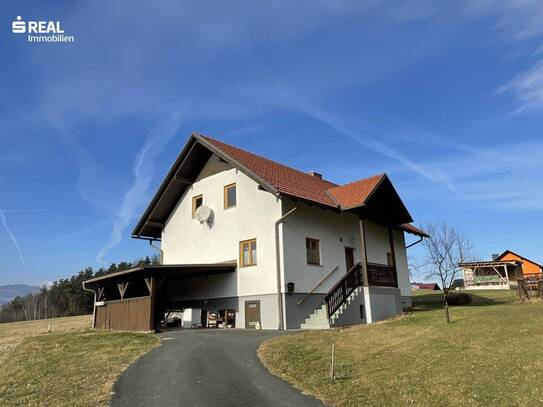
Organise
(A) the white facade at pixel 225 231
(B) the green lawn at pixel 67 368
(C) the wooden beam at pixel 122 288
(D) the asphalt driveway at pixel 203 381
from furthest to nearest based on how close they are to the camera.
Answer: (C) the wooden beam at pixel 122 288 → (A) the white facade at pixel 225 231 → (B) the green lawn at pixel 67 368 → (D) the asphalt driveway at pixel 203 381

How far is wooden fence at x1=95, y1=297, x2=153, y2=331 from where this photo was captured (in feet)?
60.7

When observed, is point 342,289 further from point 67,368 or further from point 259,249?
point 67,368

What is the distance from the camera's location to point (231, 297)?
806 inches

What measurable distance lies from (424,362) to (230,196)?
1393 centimetres

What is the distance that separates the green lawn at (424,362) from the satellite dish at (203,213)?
368 inches

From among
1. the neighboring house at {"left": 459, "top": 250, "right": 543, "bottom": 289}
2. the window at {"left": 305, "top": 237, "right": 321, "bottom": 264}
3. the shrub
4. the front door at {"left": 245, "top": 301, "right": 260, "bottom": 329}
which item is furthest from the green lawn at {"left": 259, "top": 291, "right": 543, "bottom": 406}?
the neighboring house at {"left": 459, "top": 250, "right": 543, "bottom": 289}

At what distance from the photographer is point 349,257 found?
Result: 74.8 feet

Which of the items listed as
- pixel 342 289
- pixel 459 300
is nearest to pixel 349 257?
pixel 342 289

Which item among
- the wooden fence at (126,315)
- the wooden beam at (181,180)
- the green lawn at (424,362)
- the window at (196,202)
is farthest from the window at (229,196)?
the green lawn at (424,362)

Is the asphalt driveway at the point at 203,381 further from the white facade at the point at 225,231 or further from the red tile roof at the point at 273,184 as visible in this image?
the red tile roof at the point at 273,184

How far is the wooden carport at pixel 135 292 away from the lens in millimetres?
18422

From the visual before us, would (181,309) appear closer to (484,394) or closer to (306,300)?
(306,300)

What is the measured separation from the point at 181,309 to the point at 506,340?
644 inches

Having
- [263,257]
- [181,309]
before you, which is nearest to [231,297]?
[263,257]
